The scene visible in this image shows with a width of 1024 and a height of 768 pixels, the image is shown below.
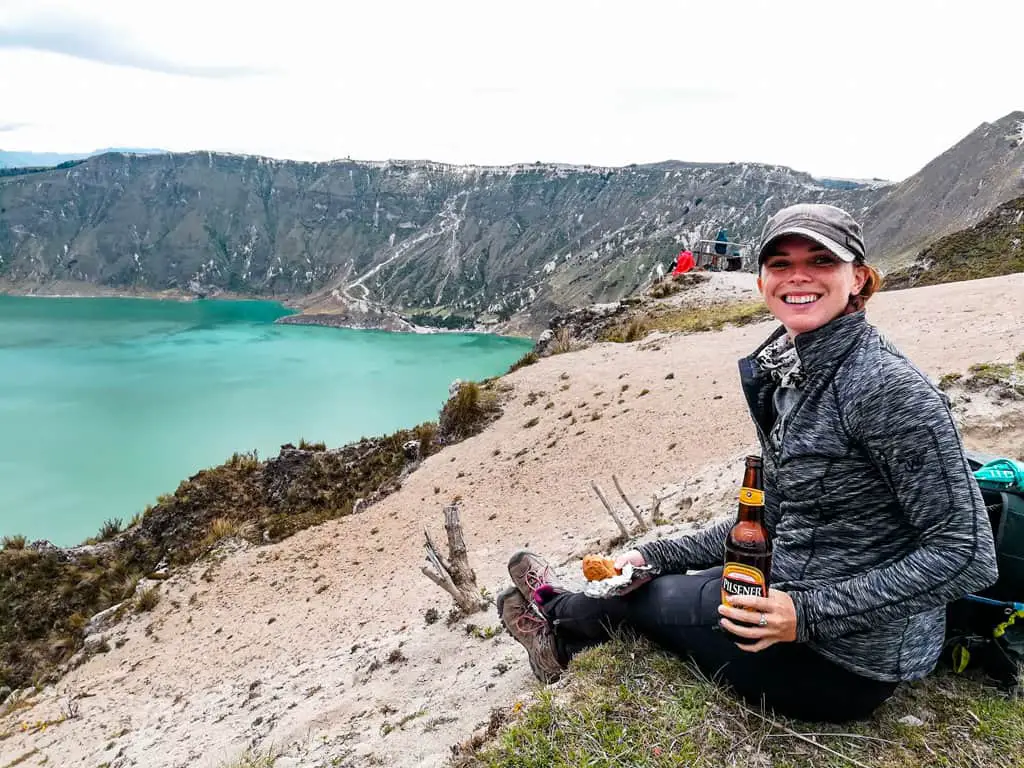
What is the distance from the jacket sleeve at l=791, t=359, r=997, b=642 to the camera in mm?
1761

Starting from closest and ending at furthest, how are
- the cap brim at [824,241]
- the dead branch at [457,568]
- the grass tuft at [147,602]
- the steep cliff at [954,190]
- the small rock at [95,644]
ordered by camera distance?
the cap brim at [824,241], the dead branch at [457,568], the small rock at [95,644], the grass tuft at [147,602], the steep cliff at [954,190]

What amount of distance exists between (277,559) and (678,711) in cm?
1004

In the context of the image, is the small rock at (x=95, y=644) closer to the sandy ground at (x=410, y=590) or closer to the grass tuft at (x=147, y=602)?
the sandy ground at (x=410, y=590)

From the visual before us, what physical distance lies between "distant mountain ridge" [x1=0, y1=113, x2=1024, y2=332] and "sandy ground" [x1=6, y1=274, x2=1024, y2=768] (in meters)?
101

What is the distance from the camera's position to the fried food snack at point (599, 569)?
2814 mm

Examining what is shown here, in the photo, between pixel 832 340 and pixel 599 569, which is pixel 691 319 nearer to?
pixel 599 569

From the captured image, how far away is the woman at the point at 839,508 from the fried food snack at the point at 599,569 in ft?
1.32

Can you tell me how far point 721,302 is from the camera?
73.0ft

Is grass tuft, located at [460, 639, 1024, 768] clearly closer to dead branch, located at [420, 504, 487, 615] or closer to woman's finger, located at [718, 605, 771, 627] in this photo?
woman's finger, located at [718, 605, 771, 627]

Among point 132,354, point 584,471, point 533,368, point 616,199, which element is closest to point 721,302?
point 533,368

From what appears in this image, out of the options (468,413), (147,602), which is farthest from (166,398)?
(147,602)

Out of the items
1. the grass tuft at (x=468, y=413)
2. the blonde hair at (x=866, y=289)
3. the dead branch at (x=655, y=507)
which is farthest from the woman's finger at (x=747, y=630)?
the grass tuft at (x=468, y=413)

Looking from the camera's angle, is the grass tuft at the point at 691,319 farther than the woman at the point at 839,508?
Yes

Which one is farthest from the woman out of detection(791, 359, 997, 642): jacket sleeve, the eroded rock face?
the eroded rock face
